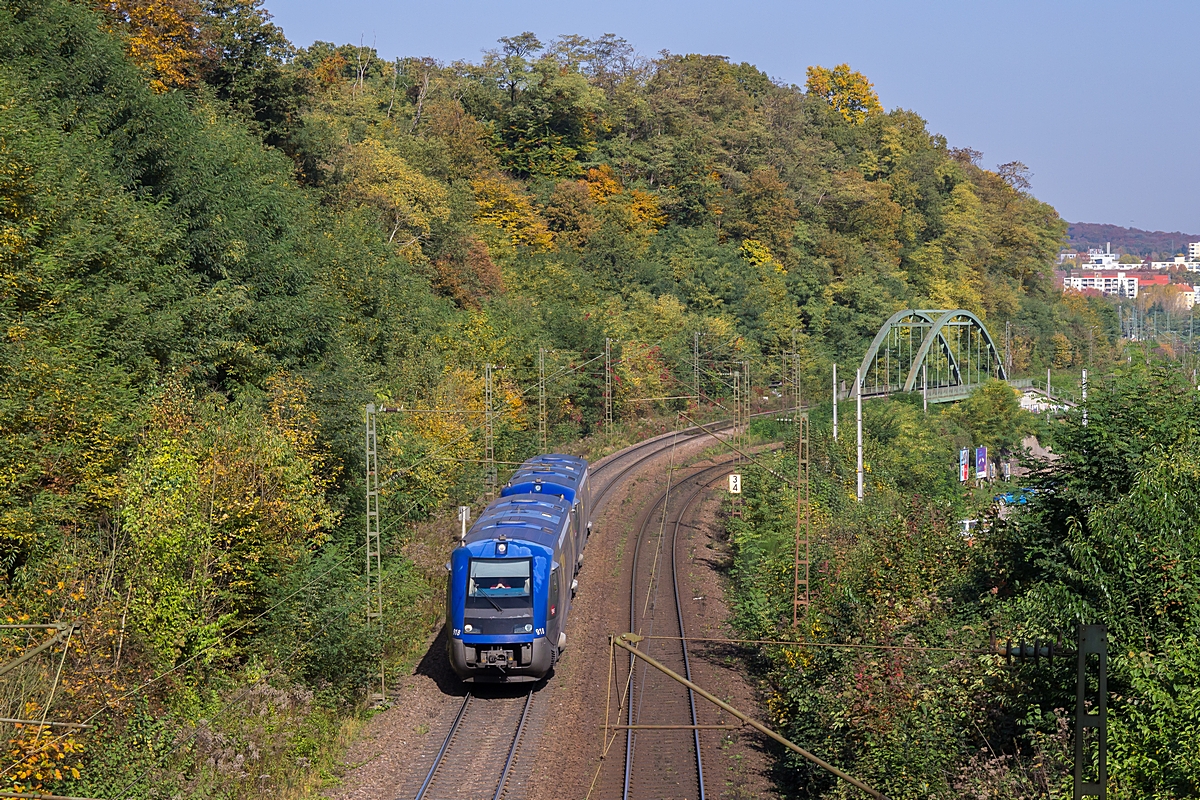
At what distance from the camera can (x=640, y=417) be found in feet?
179

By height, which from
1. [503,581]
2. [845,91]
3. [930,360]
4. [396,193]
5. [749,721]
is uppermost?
[845,91]

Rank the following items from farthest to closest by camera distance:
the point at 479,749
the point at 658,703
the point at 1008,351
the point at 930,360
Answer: the point at 1008,351
the point at 930,360
the point at 658,703
the point at 479,749

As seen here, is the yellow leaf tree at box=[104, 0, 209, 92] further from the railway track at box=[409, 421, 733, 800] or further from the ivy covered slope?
the railway track at box=[409, 421, 733, 800]

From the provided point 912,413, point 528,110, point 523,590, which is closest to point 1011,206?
point 528,110

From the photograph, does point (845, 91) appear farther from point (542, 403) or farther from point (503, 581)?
point (503, 581)

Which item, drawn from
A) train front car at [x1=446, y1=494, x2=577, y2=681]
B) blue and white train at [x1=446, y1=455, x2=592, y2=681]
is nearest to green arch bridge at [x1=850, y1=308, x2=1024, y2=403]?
blue and white train at [x1=446, y1=455, x2=592, y2=681]

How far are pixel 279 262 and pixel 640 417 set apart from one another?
93.1 ft

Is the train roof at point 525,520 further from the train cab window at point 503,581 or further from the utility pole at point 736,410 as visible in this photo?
the utility pole at point 736,410

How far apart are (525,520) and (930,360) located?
184 ft

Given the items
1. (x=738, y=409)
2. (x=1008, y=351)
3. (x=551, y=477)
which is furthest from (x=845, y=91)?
(x=551, y=477)

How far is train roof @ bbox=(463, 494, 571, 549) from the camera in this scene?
19828mm

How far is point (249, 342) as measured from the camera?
2675 centimetres

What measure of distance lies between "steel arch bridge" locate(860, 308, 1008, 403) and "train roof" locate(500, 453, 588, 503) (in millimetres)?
26979

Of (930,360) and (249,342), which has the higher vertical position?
(930,360)
